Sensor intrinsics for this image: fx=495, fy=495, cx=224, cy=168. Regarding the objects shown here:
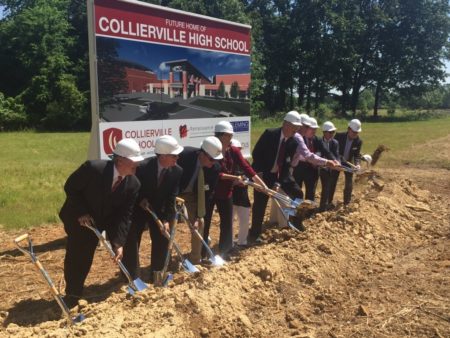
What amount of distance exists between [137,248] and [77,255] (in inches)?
27.8

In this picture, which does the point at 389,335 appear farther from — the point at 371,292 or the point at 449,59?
the point at 449,59

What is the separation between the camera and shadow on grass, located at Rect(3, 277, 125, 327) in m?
4.86

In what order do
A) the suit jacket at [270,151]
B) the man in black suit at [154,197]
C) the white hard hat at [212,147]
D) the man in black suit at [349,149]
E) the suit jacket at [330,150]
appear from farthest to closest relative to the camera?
the man in black suit at [349,149], the suit jacket at [330,150], the suit jacket at [270,151], the white hard hat at [212,147], the man in black suit at [154,197]

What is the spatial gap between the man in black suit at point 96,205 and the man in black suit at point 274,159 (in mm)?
2692

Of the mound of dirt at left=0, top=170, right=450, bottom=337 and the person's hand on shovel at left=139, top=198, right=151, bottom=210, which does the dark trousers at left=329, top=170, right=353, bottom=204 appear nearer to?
the mound of dirt at left=0, top=170, right=450, bottom=337

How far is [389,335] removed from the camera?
14.2 feet

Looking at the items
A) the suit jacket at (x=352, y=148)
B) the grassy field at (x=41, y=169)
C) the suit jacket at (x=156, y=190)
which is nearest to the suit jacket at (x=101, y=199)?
the suit jacket at (x=156, y=190)

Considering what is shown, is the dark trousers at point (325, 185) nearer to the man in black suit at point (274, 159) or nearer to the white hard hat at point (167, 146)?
the man in black suit at point (274, 159)

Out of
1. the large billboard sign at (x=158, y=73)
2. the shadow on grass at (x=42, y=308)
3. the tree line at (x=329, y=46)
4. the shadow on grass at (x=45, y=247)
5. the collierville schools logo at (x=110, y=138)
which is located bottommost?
the shadow on grass at (x=45, y=247)

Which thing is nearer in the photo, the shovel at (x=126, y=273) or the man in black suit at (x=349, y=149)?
the shovel at (x=126, y=273)

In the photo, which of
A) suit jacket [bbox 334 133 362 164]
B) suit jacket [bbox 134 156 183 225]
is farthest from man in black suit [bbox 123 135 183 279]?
suit jacket [bbox 334 133 362 164]

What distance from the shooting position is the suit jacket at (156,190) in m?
5.23

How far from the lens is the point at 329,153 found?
334 inches

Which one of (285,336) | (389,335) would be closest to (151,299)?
(285,336)
